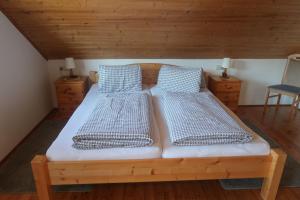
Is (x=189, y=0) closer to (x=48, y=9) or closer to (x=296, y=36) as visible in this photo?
(x=48, y=9)

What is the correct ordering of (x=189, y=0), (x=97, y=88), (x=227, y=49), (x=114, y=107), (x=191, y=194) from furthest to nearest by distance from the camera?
(x=227, y=49), (x=97, y=88), (x=189, y=0), (x=114, y=107), (x=191, y=194)

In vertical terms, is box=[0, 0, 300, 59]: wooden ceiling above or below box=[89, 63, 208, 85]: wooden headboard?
above

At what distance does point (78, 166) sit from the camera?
4.97 feet

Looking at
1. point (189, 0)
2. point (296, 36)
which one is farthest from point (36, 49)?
point (296, 36)

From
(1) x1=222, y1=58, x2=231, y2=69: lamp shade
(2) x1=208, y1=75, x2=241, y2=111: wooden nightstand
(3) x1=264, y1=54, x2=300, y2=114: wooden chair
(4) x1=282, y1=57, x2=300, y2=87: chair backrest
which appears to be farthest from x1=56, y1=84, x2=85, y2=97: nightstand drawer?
(4) x1=282, y1=57, x2=300, y2=87: chair backrest

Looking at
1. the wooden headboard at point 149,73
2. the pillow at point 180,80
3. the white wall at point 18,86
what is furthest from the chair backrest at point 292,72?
the white wall at point 18,86

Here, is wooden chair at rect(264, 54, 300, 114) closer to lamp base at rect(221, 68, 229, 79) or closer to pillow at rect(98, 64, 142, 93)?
lamp base at rect(221, 68, 229, 79)

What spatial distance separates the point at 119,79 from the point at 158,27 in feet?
2.55

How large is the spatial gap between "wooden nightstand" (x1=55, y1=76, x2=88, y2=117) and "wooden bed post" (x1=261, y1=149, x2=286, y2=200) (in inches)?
90.8

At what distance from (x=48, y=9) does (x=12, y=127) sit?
1.29 metres

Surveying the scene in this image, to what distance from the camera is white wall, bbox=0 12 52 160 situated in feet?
7.29

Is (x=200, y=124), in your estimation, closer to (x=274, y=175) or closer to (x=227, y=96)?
(x=274, y=175)

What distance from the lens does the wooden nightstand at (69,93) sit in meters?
2.92

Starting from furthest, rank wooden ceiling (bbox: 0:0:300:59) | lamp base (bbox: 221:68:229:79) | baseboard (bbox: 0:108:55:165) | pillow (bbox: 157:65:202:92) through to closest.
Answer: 1. lamp base (bbox: 221:68:229:79)
2. pillow (bbox: 157:65:202:92)
3. wooden ceiling (bbox: 0:0:300:59)
4. baseboard (bbox: 0:108:55:165)
